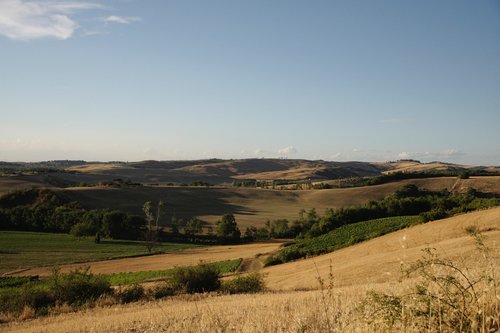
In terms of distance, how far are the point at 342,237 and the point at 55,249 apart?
1448 inches

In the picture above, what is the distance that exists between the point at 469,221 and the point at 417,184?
259 feet

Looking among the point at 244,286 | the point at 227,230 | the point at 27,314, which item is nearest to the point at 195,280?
the point at 244,286

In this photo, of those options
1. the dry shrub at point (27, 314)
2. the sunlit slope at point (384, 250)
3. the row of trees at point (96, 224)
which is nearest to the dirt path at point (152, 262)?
the row of trees at point (96, 224)

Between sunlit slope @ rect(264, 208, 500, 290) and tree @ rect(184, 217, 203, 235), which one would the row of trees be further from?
sunlit slope @ rect(264, 208, 500, 290)

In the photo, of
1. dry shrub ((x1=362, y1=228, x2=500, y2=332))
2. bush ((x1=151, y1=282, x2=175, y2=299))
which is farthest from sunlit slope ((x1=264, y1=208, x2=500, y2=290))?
dry shrub ((x1=362, y1=228, x2=500, y2=332))

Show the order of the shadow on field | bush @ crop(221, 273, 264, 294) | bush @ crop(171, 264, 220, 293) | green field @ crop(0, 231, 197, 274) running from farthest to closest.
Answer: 1. the shadow on field
2. green field @ crop(0, 231, 197, 274)
3. bush @ crop(171, 264, 220, 293)
4. bush @ crop(221, 273, 264, 294)

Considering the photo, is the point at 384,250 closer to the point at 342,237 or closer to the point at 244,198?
the point at 342,237

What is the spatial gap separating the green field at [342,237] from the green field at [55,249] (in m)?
22.7

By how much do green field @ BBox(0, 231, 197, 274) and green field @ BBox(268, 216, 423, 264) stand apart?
2269cm

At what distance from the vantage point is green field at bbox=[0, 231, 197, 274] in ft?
169

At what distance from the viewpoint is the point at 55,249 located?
59.8m

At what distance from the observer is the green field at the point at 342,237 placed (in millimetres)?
45781

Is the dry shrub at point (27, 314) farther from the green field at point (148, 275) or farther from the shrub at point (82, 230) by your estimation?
the shrub at point (82, 230)

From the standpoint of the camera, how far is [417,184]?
365ft
